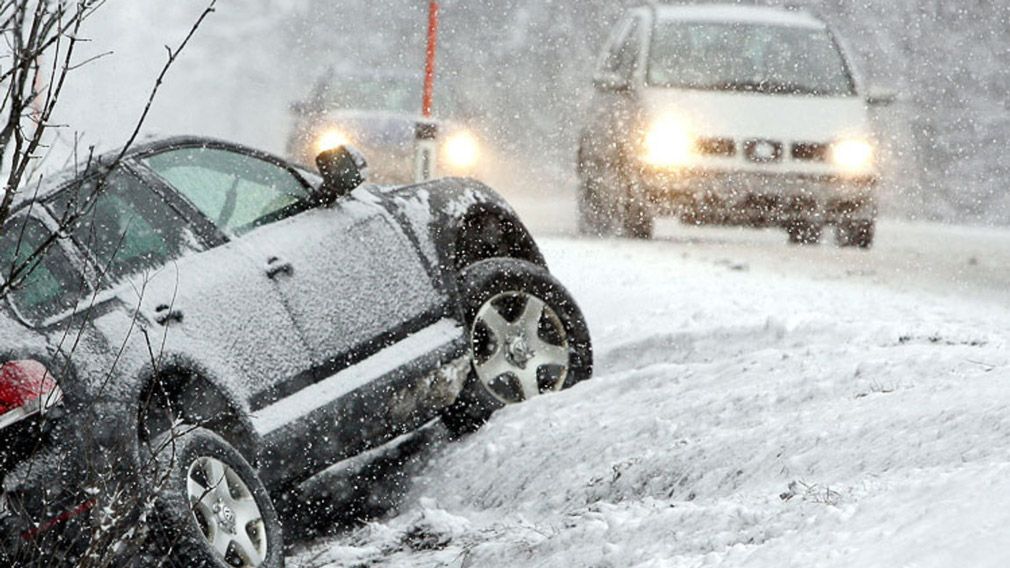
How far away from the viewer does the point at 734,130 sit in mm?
13727

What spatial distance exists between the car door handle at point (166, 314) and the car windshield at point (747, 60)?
828 centimetres

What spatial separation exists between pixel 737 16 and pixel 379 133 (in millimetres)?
3107

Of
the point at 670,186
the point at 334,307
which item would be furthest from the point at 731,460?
the point at 670,186

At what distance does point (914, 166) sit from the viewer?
24.8 metres

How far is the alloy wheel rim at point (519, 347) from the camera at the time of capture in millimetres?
8070

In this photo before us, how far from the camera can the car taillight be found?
18.2 feet

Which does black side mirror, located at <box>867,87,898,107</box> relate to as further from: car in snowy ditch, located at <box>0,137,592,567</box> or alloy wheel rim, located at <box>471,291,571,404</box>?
alloy wheel rim, located at <box>471,291,571,404</box>

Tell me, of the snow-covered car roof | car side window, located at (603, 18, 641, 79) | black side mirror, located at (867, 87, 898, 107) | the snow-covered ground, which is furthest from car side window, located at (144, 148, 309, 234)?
the snow-covered car roof

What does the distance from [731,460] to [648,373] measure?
1.85 metres

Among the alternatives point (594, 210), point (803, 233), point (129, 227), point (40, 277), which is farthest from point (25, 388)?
point (803, 233)

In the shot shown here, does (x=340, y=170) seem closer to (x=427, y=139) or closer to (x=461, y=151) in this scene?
(x=427, y=139)

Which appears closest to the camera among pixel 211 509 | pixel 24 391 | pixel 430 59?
pixel 24 391

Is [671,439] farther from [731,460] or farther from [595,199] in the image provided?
[595,199]

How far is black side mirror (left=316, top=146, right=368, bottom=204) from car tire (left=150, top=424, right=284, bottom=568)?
1.56 m
